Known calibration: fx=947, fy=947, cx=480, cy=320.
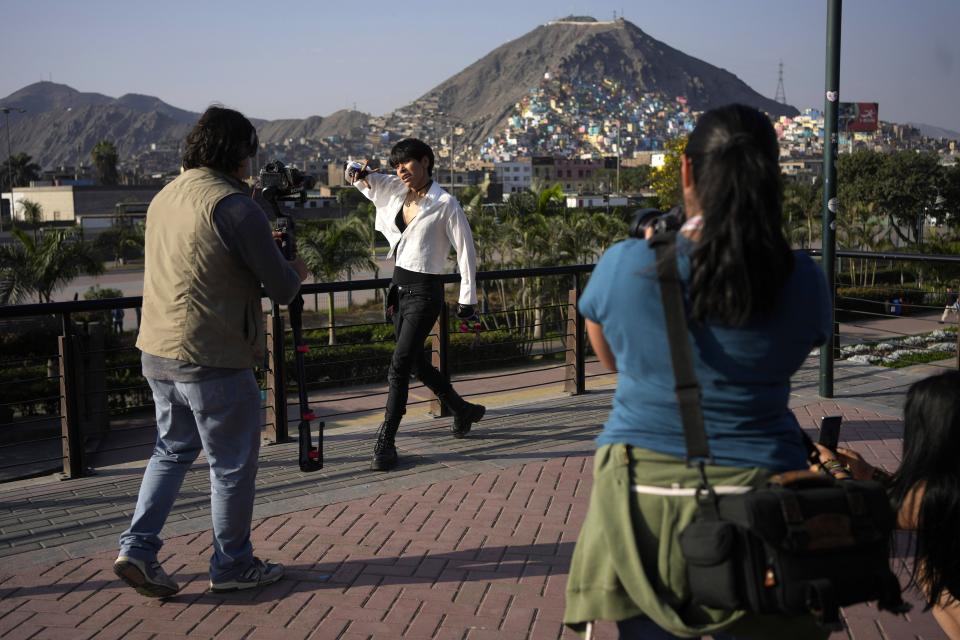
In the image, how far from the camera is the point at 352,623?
3.73 meters

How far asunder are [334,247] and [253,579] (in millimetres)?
27068

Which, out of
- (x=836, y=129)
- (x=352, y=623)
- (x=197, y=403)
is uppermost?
(x=836, y=129)

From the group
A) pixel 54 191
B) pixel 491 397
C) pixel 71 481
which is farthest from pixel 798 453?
pixel 54 191

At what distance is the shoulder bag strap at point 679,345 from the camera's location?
6.67ft

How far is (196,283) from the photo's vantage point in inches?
141

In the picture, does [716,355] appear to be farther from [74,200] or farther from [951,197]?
[74,200]

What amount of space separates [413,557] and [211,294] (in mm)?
1595

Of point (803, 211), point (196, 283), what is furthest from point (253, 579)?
point (803, 211)

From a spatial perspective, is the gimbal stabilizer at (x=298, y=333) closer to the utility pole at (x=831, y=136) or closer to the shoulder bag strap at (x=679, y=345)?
the shoulder bag strap at (x=679, y=345)

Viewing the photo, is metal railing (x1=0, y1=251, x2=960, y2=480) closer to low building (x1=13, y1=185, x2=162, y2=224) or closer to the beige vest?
the beige vest

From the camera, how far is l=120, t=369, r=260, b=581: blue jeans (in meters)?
3.69

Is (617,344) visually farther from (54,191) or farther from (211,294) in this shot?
(54,191)

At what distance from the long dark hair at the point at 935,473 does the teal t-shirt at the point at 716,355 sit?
0.84 meters

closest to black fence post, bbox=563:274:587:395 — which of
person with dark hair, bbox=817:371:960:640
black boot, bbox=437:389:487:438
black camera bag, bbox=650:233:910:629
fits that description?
black boot, bbox=437:389:487:438
